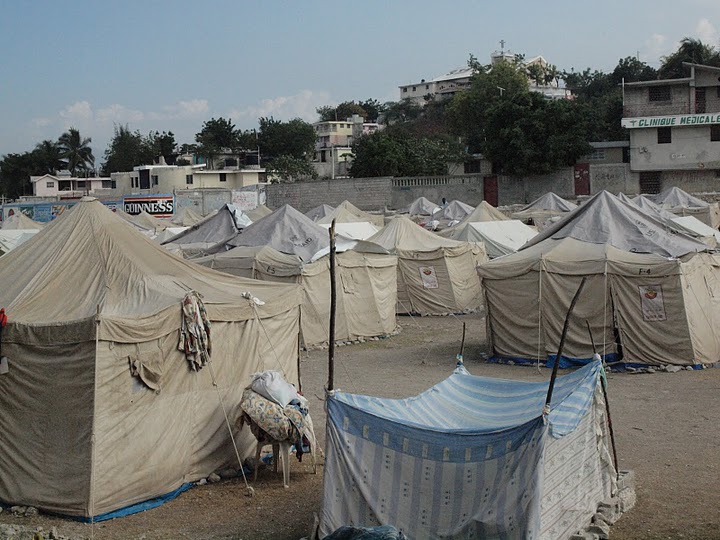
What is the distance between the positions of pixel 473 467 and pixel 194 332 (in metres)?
3.48

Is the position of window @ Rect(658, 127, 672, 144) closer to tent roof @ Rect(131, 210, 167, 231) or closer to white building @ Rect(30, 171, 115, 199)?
tent roof @ Rect(131, 210, 167, 231)

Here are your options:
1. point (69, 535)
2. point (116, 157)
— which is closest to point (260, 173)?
point (116, 157)

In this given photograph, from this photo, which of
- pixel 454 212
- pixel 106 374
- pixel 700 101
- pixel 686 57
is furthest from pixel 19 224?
pixel 686 57

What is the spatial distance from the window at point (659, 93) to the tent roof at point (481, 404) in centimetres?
4709

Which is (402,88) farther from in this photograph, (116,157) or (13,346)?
(13,346)

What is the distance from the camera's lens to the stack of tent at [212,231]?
22.3m

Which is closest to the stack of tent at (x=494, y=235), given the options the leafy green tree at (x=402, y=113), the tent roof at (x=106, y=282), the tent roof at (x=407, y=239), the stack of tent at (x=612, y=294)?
the tent roof at (x=407, y=239)

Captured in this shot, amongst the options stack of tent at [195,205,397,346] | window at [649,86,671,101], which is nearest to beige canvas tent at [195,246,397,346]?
stack of tent at [195,205,397,346]

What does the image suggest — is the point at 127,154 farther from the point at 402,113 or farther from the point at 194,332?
the point at 194,332

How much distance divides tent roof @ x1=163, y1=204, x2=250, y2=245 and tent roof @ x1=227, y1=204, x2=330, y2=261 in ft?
6.46

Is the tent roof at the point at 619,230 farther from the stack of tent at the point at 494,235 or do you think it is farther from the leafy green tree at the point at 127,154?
the leafy green tree at the point at 127,154

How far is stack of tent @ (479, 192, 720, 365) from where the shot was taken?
15297 millimetres

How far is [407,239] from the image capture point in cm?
2433

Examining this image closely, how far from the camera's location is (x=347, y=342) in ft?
64.0
